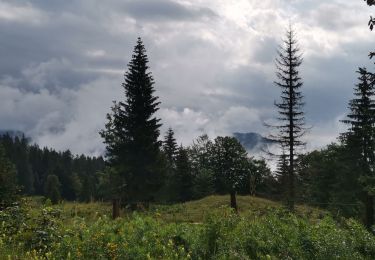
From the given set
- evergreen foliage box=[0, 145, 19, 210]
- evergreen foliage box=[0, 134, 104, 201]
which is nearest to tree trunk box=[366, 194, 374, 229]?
evergreen foliage box=[0, 145, 19, 210]

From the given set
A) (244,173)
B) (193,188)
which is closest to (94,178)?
(193,188)

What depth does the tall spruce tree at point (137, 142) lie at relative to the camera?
43.2 m

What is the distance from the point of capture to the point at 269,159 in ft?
132

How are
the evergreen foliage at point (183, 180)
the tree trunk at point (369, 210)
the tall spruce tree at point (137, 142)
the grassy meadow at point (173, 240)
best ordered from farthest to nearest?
the evergreen foliage at point (183, 180) → the tall spruce tree at point (137, 142) → the tree trunk at point (369, 210) → the grassy meadow at point (173, 240)

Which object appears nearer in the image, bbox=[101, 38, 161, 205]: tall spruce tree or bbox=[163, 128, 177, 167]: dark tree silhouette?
bbox=[101, 38, 161, 205]: tall spruce tree

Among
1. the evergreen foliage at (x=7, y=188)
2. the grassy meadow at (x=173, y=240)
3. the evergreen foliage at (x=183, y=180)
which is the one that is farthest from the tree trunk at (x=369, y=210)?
the evergreen foliage at (x=183, y=180)

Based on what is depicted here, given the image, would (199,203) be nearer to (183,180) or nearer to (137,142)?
(137,142)

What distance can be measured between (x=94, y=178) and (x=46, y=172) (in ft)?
63.5

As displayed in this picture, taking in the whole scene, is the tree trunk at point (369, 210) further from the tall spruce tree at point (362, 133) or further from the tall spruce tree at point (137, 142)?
the tall spruce tree at point (137, 142)

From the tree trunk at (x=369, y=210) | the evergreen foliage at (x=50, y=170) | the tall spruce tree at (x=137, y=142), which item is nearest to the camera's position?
the tree trunk at (x=369, y=210)

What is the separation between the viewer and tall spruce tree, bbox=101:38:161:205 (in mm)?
43156

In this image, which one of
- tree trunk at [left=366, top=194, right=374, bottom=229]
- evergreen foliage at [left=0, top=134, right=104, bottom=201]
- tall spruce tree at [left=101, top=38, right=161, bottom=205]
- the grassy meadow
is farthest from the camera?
evergreen foliage at [left=0, top=134, right=104, bottom=201]

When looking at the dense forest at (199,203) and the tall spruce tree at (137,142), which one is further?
the tall spruce tree at (137,142)

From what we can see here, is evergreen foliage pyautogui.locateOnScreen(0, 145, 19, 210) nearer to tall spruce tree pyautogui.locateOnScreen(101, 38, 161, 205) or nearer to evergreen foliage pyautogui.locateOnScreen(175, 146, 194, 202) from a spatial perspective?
tall spruce tree pyautogui.locateOnScreen(101, 38, 161, 205)
